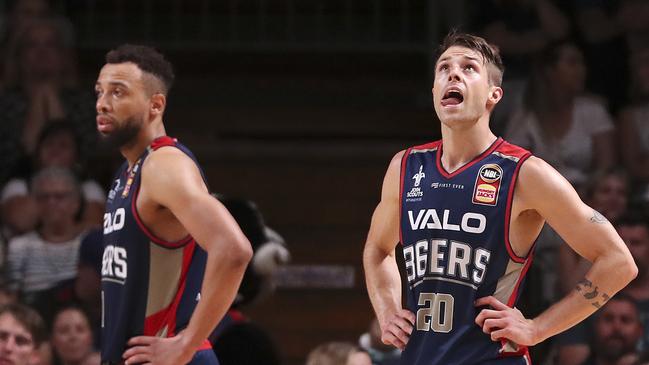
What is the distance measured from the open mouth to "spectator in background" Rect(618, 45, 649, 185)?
164 inches

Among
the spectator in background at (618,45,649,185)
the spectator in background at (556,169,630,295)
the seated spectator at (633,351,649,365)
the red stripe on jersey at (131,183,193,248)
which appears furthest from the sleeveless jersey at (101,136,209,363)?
the spectator in background at (618,45,649,185)

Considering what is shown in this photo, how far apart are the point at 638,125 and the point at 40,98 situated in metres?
3.97

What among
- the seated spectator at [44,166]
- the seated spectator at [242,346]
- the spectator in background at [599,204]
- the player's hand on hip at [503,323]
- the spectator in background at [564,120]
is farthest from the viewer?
the spectator in background at [564,120]

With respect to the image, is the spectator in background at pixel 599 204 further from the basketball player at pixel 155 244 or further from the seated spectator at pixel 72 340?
the basketball player at pixel 155 244

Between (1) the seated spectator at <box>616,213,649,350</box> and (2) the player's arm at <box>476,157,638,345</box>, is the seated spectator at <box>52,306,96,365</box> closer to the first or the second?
(1) the seated spectator at <box>616,213,649,350</box>

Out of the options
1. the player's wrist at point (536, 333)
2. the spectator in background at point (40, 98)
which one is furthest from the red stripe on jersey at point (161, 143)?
the spectator in background at point (40, 98)

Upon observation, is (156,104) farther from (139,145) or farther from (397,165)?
(397,165)

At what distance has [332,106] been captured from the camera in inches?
377

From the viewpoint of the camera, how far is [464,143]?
15.2ft

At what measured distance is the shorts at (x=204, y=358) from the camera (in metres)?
4.82

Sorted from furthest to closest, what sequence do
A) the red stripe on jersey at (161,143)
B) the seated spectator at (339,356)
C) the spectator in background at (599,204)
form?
1. the spectator in background at (599,204)
2. the seated spectator at (339,356)
3. the red stripe on jersey at (161,143)

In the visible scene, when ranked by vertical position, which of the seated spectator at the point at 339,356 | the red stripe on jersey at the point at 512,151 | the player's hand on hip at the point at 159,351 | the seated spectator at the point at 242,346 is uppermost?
the red stripe on jersey at the point at 512,151

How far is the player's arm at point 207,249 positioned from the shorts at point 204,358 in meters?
0.13

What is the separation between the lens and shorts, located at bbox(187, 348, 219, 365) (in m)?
4.82
